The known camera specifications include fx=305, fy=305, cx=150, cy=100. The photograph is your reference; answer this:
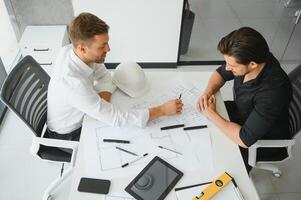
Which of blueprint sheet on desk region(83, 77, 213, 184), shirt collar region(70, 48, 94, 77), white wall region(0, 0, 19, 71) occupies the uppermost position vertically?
shirt collar region(70, 48, 94, 77)

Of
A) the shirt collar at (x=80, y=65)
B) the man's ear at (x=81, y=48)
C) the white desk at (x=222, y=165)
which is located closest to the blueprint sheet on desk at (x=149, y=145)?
the white desk at (x=222, y=165)

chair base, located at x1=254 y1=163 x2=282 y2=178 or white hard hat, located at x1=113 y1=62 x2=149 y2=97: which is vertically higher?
white hard hat, located at x1=113 y1=62 x2=149 y2=97

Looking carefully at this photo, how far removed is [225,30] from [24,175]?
103 inches

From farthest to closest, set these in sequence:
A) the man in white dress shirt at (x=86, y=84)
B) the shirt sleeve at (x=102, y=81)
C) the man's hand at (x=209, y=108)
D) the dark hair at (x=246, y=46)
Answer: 1. the shirt sleeve at (x=102, y=81)
2. the man's hand at (x=209, y=108)
3. the man in white dress shirt at (x=86, y=84)
4. the dark hair at (x=246, y=46)

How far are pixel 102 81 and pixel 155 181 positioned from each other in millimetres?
726

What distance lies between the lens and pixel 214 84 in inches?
71.5

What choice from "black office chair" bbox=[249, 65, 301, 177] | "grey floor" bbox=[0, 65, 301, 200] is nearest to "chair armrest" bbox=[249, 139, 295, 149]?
"black office chair" bbox=[249, 65, 301, 177]

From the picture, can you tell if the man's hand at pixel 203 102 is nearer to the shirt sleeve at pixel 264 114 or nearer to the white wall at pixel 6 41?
the shirt sleeve at pixel 264 114

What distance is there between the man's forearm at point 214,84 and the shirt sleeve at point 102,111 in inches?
17.2

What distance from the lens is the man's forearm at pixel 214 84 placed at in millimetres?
1791

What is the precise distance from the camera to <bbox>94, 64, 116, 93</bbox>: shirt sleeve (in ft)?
5.83

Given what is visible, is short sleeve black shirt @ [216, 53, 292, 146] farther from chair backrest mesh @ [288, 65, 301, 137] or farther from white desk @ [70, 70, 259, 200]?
chair backrest mesh @ [288, 65, 301, 137]

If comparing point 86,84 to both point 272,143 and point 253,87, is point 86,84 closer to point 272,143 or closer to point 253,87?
point 253,87

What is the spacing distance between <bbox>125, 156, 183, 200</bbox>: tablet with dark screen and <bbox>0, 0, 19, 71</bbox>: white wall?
2337 millimetres
